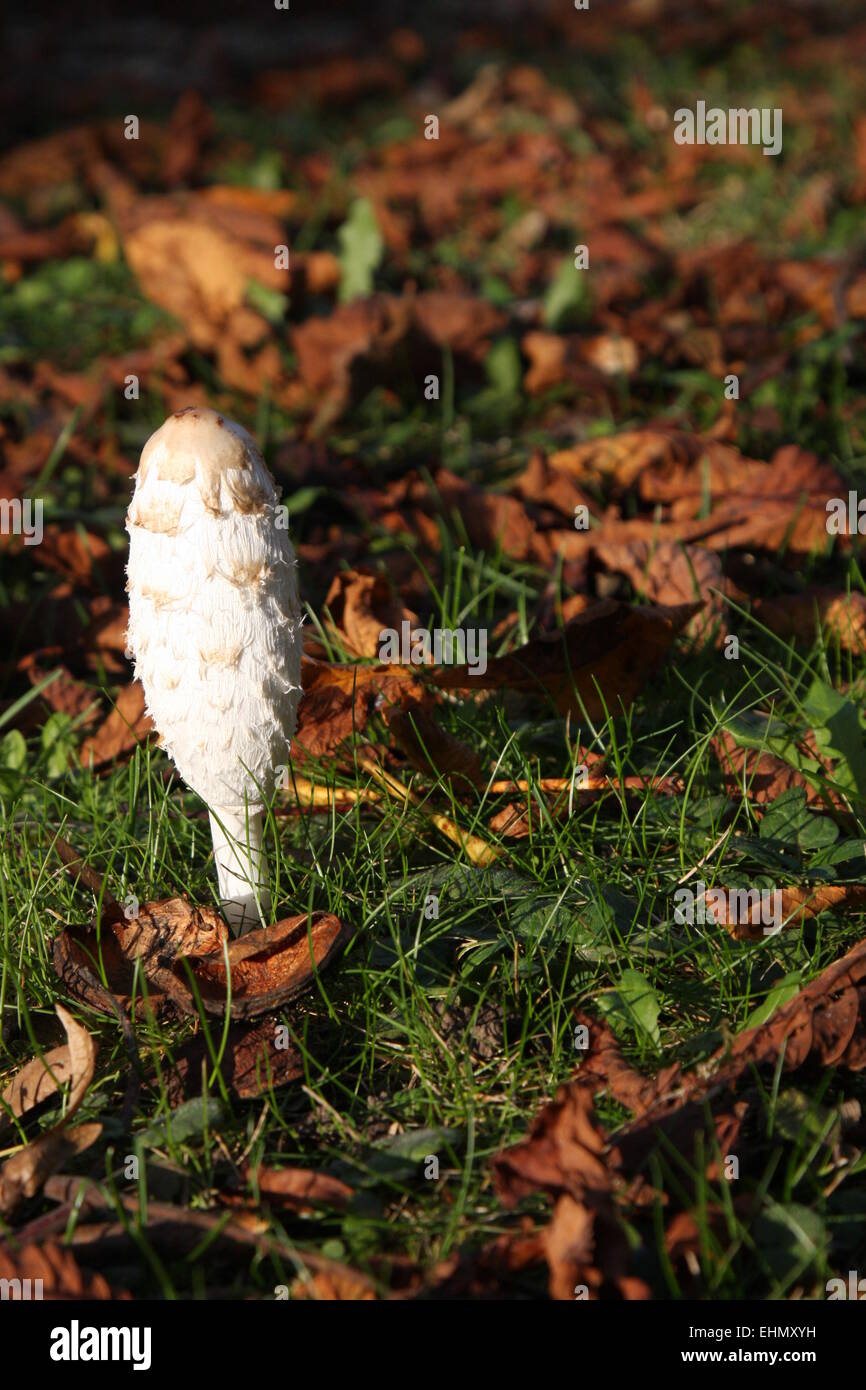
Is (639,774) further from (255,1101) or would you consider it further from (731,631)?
(255,1101)

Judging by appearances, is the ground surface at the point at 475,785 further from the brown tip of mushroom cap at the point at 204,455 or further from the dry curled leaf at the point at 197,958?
the brown tip of mushroom cap at the point at 204,455

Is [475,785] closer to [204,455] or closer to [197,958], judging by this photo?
[197,958]

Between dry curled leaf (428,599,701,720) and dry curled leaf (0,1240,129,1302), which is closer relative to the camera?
dry curled leaf (0,1240,129,1302)

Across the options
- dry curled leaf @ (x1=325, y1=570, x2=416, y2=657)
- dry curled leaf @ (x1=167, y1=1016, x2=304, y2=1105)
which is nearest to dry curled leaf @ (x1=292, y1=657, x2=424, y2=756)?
dry curled leaf @ (x1=325, y1=570, x2=416, y2=657)

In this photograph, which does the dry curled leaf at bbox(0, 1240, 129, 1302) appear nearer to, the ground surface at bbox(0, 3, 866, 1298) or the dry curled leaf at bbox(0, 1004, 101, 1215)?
the ground surface at bbox(0, 3, 866, 1298)

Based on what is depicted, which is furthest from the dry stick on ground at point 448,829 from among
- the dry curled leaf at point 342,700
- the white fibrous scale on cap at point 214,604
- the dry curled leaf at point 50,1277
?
the dry curled leaf at point 50,1277
